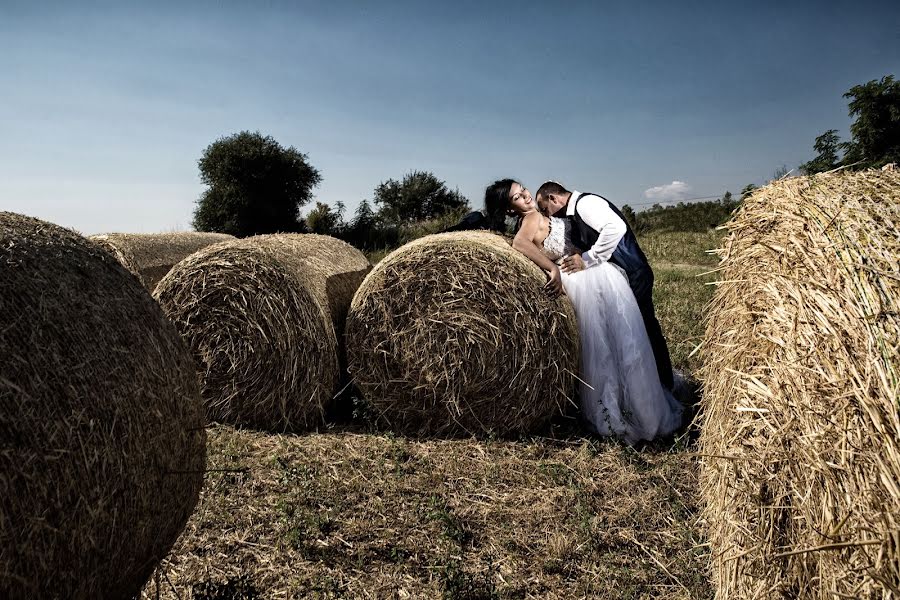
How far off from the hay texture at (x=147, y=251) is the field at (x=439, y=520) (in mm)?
3184

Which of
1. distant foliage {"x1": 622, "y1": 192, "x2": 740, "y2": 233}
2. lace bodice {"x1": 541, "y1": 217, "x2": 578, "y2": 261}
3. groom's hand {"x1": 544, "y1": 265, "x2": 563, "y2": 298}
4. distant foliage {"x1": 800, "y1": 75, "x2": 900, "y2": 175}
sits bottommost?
groom's hand {"x1": 544, "y1": 265, "x2": 563, "y2": 298}

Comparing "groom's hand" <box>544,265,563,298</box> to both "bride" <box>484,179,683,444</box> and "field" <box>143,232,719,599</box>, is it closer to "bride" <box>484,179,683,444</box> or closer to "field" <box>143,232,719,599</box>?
"bride" <box>484,179,683,444</box>

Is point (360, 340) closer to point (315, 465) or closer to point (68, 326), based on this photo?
point (315, 465)

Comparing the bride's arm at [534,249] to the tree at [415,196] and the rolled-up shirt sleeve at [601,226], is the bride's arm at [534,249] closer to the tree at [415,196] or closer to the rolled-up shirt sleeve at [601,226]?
the rolled-up shirt sleeve at [601,226]

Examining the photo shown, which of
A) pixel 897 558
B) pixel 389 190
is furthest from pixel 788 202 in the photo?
pixel 389 190

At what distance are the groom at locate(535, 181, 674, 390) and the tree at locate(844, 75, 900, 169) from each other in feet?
86.4

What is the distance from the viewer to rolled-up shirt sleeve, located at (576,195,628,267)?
5.27 m

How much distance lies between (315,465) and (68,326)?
8.42 feet

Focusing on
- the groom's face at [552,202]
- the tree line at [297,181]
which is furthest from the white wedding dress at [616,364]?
the tree line at [297,181]

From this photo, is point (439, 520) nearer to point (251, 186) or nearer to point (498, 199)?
point (498, 199)

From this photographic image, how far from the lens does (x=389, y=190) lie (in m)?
39.2

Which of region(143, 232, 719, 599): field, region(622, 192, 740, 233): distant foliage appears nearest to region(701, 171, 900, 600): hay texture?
region(143, 232, 719, 599): field

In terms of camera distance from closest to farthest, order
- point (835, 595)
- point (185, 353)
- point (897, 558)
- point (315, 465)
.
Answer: point (897, 558) → point (835, 595) → point (185, 353) → point (315, 465)

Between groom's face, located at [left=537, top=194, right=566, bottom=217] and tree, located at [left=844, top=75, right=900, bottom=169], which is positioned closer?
groom's face, located at [left=537, top=194, right=566, bottom=217]
